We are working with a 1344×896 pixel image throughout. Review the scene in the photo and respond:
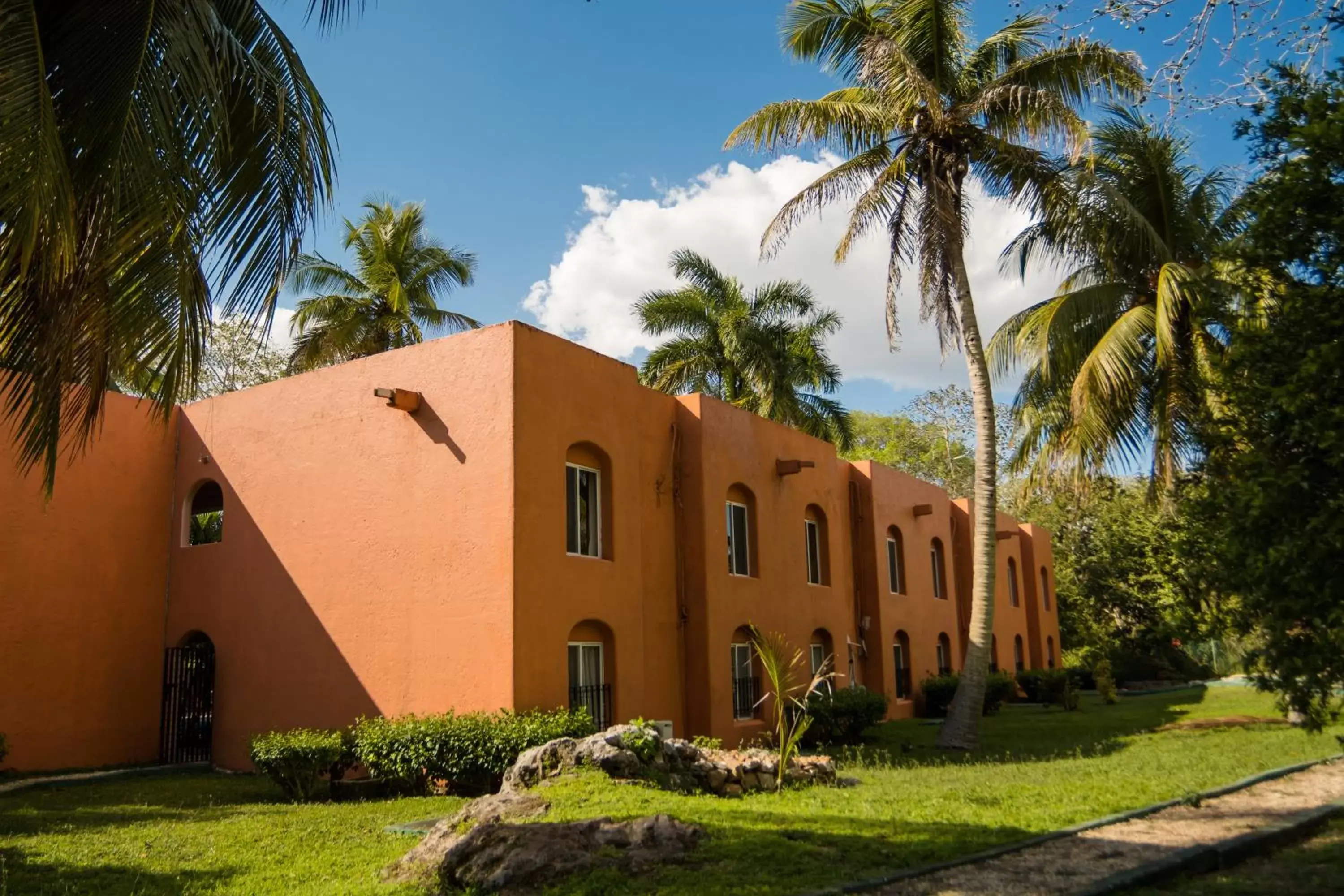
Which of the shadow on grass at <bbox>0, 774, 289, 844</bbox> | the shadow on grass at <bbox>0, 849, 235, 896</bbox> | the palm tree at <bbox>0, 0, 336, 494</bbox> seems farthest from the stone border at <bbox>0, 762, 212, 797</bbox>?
the palm tree at <bbox>0, 0, 336, 494</bbox>

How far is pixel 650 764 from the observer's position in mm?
11242

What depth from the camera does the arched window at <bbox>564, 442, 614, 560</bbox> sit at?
48.3 ft

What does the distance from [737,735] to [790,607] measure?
3315 mm

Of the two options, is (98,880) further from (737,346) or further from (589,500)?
(737,346)

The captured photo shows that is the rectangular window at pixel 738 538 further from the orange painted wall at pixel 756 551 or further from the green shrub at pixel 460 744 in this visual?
the green shrub at pixel 460 744

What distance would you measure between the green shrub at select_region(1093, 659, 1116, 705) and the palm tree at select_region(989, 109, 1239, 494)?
1210 centimetres

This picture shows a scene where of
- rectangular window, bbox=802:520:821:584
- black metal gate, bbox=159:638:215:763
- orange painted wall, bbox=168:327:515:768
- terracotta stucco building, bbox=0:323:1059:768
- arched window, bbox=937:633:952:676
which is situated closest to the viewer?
orange painted wall, bbox=168:327:515:768

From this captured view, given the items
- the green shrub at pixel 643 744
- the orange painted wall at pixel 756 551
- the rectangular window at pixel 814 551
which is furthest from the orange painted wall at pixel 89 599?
the rectangular window at pixel 814 551

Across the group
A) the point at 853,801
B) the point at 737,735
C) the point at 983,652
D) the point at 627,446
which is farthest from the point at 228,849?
the point at 983,652

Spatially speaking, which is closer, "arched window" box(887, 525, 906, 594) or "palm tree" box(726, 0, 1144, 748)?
"palm tree" box(726, 0, 1144, 748)

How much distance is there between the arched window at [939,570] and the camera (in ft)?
92.8

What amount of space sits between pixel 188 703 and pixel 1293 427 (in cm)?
1603

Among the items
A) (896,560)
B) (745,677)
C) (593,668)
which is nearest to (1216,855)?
(593,668)

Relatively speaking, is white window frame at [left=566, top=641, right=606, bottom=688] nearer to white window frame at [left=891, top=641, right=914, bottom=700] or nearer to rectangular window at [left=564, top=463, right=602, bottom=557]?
rectangular window at [left=564, top=463, right=602, bottom=557]
